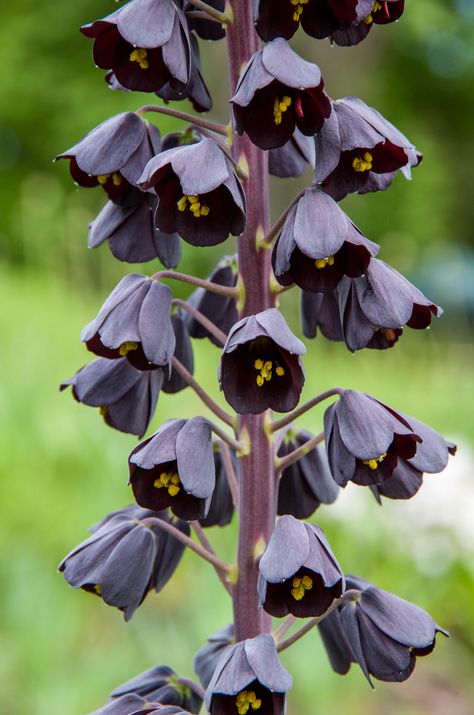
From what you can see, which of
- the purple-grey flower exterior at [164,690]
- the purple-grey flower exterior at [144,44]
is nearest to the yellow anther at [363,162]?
the purple-grey flower exterior at [144,44]

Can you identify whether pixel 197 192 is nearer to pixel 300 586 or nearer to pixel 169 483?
pixel 169 483

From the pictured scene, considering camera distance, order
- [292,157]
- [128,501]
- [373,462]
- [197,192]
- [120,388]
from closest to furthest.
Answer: [197,192]
[373,462]
[120,388]
[292,157]
[128,501]

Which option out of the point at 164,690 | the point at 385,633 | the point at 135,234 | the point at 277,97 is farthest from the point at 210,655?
the point at 277,97

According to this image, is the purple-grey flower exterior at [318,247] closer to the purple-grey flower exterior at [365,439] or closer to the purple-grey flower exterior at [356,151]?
the purple-grey flower exterior at [356,151]

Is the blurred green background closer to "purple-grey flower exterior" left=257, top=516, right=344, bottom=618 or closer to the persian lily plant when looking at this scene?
the persian lily plant

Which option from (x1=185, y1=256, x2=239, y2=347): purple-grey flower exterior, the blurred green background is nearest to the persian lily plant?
(x1=185, y1=256, x2=239, y2=347): purple-grey flower exterior

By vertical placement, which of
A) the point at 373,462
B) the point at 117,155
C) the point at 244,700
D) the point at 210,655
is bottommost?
the point at 210,655
